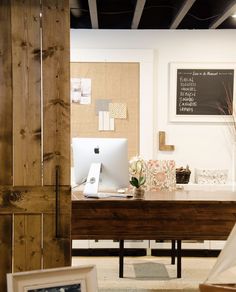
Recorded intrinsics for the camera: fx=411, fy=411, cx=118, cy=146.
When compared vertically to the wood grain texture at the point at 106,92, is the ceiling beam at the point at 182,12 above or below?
above

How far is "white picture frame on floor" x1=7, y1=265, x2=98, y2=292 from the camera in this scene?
2277 mm

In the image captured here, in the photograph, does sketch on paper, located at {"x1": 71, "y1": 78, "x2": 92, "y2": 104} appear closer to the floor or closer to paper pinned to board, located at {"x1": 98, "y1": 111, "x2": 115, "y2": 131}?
paper pinned to board, located at {"x1": 98, "y1": 111, "x2": 115, "y2": 131}

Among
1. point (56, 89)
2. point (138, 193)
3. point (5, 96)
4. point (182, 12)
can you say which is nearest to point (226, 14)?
point (182, 12)

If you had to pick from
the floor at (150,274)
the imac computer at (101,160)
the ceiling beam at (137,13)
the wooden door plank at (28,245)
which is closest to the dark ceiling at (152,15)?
the ceiling beam at (137,13)

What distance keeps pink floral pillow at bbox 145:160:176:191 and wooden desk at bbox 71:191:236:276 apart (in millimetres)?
1126

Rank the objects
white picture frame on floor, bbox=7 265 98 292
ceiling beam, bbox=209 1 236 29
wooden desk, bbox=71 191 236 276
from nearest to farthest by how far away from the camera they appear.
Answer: white picture frame on floor, bbox=7 265 98 292 < wooden desk, bbox=71 191 236 276 < ceiling beam, bbox=209 1 236 29

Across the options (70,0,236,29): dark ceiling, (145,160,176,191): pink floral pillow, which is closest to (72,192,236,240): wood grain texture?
(145,160,176,191): pink floral pillow

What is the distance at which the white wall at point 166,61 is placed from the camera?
16.0ft

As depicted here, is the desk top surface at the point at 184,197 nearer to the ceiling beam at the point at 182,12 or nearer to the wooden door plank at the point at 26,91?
the wooden door plank at the point at 26,91

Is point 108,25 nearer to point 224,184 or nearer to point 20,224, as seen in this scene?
point 224,184

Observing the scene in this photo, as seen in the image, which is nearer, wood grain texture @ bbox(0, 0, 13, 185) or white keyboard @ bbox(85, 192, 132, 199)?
wood grain texture @ bbox(0, 0, 13, 185)

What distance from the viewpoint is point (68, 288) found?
237cm

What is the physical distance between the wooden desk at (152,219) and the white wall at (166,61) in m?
1.89

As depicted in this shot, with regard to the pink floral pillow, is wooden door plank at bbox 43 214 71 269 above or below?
below
